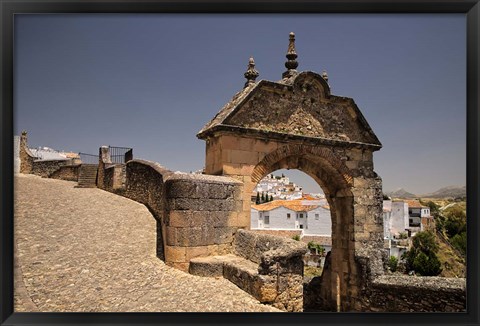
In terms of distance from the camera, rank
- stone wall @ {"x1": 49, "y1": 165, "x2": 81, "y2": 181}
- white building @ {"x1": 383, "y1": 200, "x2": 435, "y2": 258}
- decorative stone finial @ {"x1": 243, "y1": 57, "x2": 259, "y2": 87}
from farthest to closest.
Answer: white building @ {"x1": 383, "y1": 200, "x2": 435, "y2": 258}, stone wall @ {"x1": 49, "y1": 165, "x2": 81, "y2": 181}, decorative stone finial @ {"x1": 243, "y1": 57, "x2": 259, "y2": 87}

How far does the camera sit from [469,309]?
16.4 ft

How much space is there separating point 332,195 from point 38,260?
7.30 meters

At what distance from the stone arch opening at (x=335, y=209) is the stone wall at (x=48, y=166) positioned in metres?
17.7

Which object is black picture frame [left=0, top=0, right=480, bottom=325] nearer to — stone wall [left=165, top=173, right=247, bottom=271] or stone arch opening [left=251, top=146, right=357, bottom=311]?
stone wall [left=165, top=173, right=247, bottom=271]

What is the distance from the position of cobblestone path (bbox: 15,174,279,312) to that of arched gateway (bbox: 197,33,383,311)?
2.50 meters

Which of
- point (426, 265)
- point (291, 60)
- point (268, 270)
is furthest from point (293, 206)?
point (268, 270)

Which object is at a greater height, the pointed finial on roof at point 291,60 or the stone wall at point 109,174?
the pointed finial on roof at point 291,60

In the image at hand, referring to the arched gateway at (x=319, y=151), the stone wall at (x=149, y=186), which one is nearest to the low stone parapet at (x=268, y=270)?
the arched gateway at (x=319, y=151)

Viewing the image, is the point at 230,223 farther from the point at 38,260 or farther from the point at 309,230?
the point at 309,230

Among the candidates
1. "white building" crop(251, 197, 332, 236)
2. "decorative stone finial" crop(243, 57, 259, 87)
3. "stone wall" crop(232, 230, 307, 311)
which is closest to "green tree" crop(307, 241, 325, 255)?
"white building" crop(251, 197, 332, 236)

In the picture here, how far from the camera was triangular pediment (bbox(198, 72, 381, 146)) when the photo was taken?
830cm
